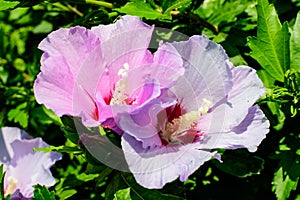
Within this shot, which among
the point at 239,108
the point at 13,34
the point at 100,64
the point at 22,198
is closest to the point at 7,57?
the point at 13,34

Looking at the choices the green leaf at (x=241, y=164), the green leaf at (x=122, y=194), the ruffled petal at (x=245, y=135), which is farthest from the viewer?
the green leaf at (x=241, y=164)

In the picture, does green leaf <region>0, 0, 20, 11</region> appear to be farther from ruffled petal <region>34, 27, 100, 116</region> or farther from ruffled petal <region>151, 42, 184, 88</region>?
ruffled petal <region>151, 42, 184, 88</region>

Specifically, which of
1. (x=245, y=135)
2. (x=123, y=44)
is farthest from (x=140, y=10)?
(x=245, y=135)

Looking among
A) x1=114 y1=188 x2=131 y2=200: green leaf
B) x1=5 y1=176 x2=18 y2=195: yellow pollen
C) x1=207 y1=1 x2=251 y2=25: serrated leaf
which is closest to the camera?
x1=114 y1=188 x2=131 y2=200: green leaf

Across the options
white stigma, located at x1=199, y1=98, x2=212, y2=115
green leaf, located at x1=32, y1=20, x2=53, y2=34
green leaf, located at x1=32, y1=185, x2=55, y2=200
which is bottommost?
green leaf, located at x1=32, y1=20, x2=53, y2=34

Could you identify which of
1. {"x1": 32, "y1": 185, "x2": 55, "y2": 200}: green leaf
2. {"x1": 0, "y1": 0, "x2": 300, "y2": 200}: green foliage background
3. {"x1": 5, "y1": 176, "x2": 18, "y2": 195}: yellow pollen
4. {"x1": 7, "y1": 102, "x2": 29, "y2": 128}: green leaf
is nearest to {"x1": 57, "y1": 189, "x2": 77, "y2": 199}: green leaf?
{"x1": 0, "y1": 0, "x2": 300, "y2": 200}: green foliage background

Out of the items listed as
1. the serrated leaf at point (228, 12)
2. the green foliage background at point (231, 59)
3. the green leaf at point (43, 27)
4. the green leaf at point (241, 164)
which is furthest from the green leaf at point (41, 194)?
the green leaf at point (43, 27)

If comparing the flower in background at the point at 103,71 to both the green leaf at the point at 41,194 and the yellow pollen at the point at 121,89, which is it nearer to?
the yellow pollen at the point at 121,89

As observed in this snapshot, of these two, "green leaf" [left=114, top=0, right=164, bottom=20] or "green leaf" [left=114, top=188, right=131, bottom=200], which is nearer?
"green leaf" [left=114, top=188, right=131, bottom=200]
